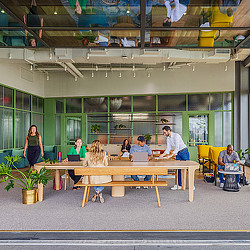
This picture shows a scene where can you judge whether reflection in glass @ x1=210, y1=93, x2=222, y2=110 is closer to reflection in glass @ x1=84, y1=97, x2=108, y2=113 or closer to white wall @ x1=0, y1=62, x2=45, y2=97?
reflection in glass @ x1=84, y1=97, x2=108, y2=113

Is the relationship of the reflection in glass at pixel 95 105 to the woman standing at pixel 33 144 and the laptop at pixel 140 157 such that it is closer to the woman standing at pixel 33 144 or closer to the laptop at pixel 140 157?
the woman standing at pixel 33 144

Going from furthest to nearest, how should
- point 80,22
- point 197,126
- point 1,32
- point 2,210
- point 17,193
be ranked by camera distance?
point 197,126
point 17,193
point 2,210
point 1,32
point 80,22

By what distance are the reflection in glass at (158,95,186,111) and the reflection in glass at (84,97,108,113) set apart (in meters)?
2.73

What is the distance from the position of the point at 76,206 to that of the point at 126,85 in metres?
9.00

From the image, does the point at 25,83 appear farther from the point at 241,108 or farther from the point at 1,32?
the point at 241,108

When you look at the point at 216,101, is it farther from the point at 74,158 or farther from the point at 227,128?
the point at 74,158

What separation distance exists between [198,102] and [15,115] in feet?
26.9

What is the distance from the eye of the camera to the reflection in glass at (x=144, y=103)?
1364 centimetres

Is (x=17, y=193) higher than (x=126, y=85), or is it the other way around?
(x=126, y=85)

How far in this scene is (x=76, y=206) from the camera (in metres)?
5.39

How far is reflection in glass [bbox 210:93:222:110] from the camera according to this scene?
13000mm

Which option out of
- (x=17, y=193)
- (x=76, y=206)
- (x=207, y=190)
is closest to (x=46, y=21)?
(x=76, y=206)

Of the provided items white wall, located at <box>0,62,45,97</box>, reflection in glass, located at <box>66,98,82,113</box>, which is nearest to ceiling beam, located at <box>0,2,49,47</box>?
white wall, located at <box>0,62,45,97</box>

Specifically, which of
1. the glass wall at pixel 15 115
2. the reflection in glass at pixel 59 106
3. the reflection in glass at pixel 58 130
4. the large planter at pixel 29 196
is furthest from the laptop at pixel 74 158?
the reflection in glass at pixel 59 106
